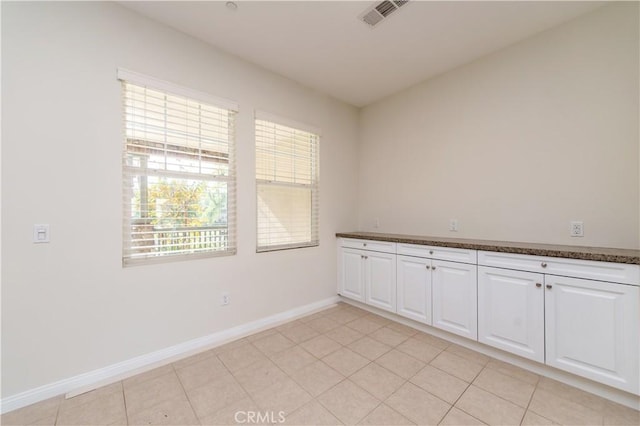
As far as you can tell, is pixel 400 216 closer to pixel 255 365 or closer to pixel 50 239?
pixel 255 365

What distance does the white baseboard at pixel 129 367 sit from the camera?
5.55ft

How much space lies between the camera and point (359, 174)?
392cm

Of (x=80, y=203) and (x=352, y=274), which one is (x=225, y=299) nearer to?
(x=80, y=203)

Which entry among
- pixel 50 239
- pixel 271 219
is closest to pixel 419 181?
pixel 271 219

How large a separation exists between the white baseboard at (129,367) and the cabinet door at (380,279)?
1102mm

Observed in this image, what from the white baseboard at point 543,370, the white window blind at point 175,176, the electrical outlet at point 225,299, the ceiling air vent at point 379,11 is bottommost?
the white baseboard at point 543,370

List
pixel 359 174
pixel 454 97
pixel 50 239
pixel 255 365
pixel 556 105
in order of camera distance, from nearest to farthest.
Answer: pixel 50 239
pixel 255 365
pixel 556 105
pixel 454 97
pixel 359 174

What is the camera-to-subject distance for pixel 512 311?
2.08 meters

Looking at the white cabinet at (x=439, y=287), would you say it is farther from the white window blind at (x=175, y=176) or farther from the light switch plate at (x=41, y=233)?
the light switch plate at (x=41, y=233)

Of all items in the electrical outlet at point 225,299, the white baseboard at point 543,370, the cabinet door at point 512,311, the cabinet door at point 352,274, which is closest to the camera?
the white baseboard at point 543,370

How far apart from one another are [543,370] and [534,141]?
1.88 metres

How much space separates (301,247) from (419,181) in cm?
164

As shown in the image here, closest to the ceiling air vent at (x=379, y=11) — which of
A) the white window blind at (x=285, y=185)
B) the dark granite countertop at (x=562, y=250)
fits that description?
the white window blind at (x=285, y=185)

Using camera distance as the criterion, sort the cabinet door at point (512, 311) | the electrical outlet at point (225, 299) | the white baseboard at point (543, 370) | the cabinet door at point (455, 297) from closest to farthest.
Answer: the white baseboard at point (543, 370) → the cabinet door at point (512, 311) → the cabinet door at point (455, 297) → the electrical outlet at point (225, 299)
